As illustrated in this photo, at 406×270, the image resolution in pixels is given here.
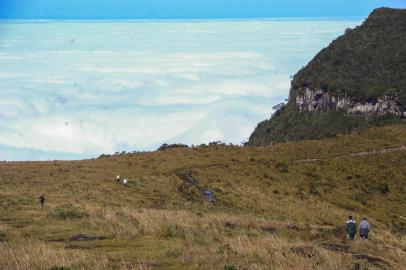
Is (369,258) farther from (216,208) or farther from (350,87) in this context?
(350,87)

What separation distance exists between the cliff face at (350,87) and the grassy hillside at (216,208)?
58734mm

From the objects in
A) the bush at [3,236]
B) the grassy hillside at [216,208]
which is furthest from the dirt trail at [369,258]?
the bush at [3,236]

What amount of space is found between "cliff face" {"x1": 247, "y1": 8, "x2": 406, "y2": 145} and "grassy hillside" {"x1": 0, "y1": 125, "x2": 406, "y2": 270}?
193 feet

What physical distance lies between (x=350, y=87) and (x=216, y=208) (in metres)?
102

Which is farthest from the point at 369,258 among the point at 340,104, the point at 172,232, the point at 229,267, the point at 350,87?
the point at 340,104

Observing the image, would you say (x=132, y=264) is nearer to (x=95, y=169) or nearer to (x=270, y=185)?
(x=270, y=185)

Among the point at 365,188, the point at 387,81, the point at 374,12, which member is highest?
the point at 374,12

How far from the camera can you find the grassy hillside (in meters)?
13.9

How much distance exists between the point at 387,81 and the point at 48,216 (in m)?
111

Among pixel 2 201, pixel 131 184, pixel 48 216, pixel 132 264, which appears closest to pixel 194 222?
pixel 48 216

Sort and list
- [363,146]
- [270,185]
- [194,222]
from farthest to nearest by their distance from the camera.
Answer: [363,146] < [270,185] < [194,222]

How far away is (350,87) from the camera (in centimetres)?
12875

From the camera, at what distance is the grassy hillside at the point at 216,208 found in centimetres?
1392

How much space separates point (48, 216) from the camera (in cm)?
2112
